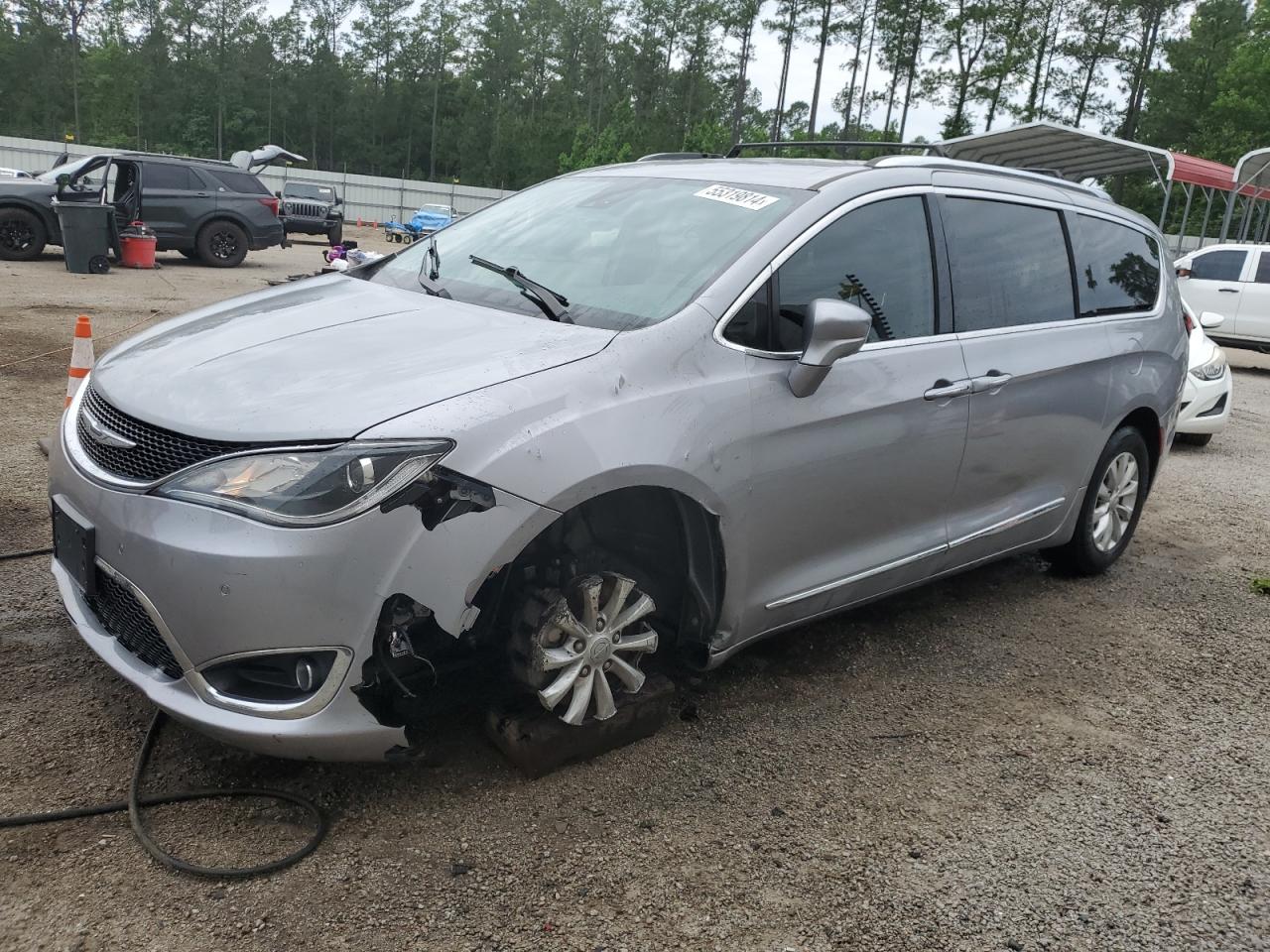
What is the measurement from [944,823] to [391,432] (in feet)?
6.08

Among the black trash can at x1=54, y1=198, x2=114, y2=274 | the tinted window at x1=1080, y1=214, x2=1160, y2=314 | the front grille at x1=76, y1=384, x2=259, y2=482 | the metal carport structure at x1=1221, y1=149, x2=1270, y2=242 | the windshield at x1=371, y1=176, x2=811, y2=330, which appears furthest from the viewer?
the metal carport structure at x1=1221, y1=149, x2=1270, y2=242

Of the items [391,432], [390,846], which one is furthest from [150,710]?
[391,432]

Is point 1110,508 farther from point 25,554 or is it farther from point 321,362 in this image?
point 25,554

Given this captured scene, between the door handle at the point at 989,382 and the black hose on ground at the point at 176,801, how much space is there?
2.58m

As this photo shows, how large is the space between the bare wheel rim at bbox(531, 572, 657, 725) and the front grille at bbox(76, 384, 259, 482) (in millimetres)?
901

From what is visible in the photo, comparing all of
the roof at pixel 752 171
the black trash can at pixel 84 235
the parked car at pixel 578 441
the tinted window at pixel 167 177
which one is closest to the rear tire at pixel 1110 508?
the parked car at pixel 578 441

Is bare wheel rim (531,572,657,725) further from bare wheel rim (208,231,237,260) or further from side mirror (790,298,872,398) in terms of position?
bare wheel rim (208,231,237,260)

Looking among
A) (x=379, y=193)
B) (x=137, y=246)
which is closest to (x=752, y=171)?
→ (x=137, y=246)

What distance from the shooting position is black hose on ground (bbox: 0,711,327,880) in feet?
7.94

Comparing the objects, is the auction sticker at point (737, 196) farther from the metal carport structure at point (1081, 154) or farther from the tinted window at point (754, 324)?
the metal carport structure at point (1081, 154)

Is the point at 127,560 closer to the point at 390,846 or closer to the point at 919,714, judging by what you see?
the point at 390,846

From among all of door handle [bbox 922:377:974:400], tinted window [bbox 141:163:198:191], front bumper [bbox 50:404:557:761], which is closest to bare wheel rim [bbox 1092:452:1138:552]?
door handle [bbox 922:377:974:400]

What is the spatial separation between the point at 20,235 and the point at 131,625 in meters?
15.3

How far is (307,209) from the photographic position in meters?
26.6
